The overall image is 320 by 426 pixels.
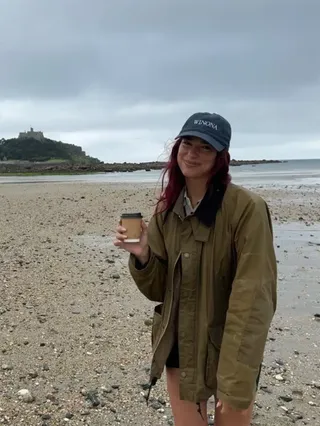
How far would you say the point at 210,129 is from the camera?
284cm

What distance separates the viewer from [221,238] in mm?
2832

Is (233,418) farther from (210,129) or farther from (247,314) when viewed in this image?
(210,129)

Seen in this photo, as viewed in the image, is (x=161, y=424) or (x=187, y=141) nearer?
(x=187, y=141)

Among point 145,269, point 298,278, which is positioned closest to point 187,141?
point 145,269

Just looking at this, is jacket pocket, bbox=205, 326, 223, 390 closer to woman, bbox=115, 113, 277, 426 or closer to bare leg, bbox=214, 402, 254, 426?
woman, bbox=115, 113, 277, 426

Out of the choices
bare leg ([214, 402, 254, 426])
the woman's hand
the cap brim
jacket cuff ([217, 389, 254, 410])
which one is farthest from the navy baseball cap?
bare leg ([214, 402, 254, 426])

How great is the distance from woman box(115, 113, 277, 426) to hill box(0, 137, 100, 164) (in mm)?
152804

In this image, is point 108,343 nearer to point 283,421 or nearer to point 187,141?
point 283,421

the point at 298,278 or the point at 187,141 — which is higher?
the point at 187,141

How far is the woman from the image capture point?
8.90 ft

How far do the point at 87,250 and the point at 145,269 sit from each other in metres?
10.1

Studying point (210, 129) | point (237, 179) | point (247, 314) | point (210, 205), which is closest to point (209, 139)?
point (210, 129)

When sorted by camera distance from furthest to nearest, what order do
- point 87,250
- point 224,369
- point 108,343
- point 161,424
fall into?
1. point 87,250
2. point 108,343
3. point 161,424
4. point 224,369

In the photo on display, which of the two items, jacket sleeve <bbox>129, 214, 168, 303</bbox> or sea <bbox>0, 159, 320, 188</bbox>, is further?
sea <bbox>0, 159, 320, 188</bbox>
